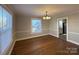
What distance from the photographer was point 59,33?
212cm

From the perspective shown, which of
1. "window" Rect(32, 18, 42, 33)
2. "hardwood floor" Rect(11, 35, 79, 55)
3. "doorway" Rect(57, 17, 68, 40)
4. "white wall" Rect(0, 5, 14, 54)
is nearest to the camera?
"white wall" Rect(0, 5, 14, 54)

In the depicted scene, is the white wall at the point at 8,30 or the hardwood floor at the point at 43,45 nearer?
the white wall at the point at 8,30

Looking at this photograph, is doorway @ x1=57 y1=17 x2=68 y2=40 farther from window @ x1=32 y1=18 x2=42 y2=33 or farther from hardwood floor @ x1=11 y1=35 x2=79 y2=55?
window @ x1=32 y1=18 x2=42 y2=33

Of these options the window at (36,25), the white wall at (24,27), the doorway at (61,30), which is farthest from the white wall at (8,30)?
the doorway at (61,30)

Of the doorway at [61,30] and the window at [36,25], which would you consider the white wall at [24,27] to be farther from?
the doorway at [61,30]

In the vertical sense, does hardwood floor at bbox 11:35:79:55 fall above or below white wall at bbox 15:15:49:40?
below

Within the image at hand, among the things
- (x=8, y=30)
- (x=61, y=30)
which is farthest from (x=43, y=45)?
(x=8, y=30)

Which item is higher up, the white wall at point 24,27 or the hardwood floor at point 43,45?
the white wall at point 24,27

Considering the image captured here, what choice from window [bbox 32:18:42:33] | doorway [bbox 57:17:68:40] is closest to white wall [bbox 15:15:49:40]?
window [bbox 32:18:42:33]

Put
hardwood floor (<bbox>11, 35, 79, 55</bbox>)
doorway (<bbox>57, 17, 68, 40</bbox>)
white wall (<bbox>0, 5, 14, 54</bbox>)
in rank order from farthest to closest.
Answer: doorway (<bbox>57, 17, 68, 40</bbox>), hardwood floor (<bbox>11, 35, 79, 55</bbox>), white wall (<bbox>0, 5, 14, 54</bbox>)
